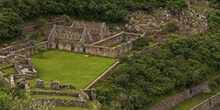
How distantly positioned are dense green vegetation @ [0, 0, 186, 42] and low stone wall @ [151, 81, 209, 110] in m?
24.5

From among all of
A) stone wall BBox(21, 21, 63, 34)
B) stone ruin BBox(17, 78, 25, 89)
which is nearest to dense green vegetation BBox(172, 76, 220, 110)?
stone ruin BBox(17, 78, 25, 89)

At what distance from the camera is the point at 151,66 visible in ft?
313

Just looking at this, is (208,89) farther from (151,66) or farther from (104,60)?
(104,60)

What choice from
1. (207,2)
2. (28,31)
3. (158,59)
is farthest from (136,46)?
(207,2)

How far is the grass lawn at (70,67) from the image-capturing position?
82938 mm

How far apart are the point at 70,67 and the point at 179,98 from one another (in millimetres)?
18963

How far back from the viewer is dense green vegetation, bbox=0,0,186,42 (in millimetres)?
101250

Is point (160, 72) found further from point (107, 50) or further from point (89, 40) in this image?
point (89, 40)

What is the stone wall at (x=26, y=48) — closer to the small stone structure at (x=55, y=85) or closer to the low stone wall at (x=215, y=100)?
the small stone structure at (x=55, y=85)

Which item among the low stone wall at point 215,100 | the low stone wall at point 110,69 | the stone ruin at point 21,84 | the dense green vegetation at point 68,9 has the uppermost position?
the dense green vegetation at point 68,9

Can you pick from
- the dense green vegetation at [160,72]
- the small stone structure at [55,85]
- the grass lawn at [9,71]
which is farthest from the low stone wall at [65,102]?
the grass lawn at [9,71]

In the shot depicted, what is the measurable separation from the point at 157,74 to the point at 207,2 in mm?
49680

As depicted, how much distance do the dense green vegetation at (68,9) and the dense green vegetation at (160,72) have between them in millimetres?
16181

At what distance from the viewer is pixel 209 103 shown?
95.4 metres
